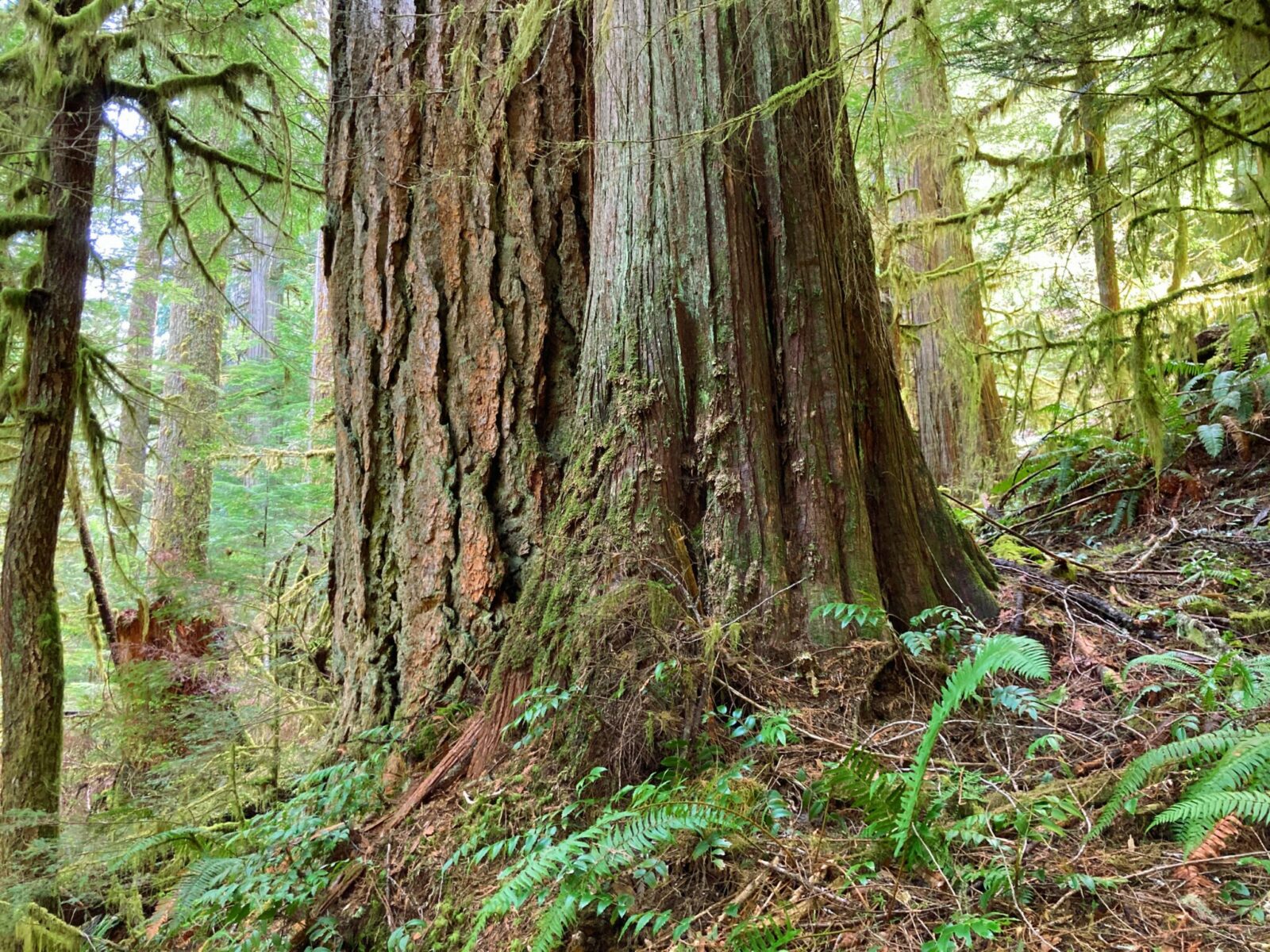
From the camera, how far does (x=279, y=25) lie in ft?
19.6

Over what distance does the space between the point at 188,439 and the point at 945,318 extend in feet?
22.6

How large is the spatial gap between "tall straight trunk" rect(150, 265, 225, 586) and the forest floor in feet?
16.8

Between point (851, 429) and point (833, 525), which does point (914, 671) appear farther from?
point (851, 429)

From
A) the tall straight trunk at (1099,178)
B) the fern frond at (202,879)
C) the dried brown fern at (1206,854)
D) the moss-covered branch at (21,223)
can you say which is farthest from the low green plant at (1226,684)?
the moss-covered branch at (21,223)

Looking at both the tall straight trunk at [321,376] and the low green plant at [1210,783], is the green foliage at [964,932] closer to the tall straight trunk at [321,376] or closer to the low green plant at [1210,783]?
the low green plant at [1210,783]

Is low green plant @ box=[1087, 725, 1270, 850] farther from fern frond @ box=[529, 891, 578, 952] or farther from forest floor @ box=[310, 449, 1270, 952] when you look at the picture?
fern frond @ box=[529, 891, 578, 952]

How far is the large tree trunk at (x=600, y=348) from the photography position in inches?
97.9

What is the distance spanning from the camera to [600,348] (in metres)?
2.67

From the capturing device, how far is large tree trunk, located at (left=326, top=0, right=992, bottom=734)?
2486 mm

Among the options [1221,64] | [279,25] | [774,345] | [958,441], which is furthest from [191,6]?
[958,441]

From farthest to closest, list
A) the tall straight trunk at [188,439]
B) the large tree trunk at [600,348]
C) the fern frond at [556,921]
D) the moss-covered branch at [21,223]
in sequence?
the tall straight trunk at [188,439], the moss-covered branch at [21,223], the large tree trunk at [600,348], the fern frond at [556,921]

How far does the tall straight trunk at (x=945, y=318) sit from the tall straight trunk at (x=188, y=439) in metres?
5.95

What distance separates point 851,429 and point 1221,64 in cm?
263

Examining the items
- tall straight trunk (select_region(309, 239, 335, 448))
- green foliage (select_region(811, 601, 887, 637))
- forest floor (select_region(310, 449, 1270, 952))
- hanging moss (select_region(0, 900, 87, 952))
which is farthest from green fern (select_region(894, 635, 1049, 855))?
tall straight trunk (select_region(309, 239, 335, 448))
